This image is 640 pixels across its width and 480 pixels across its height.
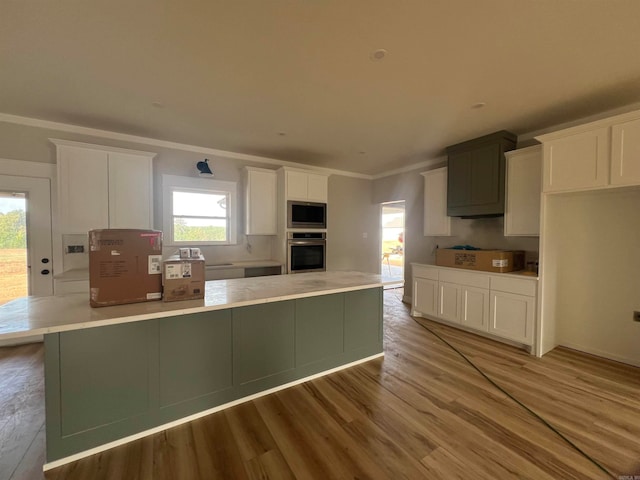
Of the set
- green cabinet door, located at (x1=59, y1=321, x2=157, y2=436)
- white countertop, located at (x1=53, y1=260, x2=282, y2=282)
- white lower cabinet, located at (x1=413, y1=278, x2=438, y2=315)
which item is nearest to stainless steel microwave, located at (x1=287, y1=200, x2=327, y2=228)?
white countertop, located at (x1=53, y1=260, x2=282, y2=282)

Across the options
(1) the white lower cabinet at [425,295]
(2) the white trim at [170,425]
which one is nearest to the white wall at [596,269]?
(1) the white lower cabinet at [425,295]

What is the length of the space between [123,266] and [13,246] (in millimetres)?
2697

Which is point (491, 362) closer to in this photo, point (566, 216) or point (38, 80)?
point (566, 216)

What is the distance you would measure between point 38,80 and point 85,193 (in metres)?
1.26

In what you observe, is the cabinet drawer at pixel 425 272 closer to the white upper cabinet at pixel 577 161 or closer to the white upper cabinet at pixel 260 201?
the white upper cabinet at pixel 577 161

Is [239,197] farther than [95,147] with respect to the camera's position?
Yes

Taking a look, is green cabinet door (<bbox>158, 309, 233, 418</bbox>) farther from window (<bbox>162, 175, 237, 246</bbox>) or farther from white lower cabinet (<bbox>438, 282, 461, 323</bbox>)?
white lower cabinet (<bbox>438, 282, 461, 323</bbox>)

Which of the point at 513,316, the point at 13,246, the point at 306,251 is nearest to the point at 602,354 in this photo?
the point at 513,316

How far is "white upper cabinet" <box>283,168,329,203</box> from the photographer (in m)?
4.23

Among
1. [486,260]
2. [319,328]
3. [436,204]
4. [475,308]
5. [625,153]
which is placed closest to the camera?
[625,153]

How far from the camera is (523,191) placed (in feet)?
10.4

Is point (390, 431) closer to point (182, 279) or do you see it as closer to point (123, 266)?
point (182, 279)

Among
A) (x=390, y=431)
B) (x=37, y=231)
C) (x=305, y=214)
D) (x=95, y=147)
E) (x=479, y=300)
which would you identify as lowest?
(x=390, y=431)

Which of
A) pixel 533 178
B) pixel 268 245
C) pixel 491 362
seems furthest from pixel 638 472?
pixel 268 245
